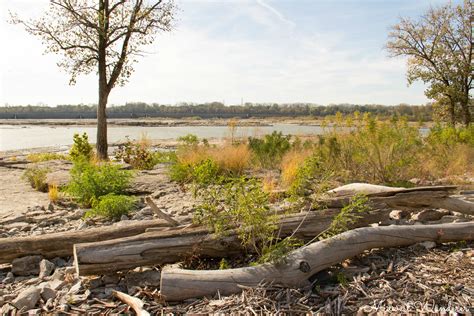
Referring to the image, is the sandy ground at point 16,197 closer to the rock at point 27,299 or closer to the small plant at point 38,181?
the small plant at point 38,181

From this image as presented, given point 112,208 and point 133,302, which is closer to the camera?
point 133,302

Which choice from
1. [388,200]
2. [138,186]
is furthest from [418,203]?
[138,186]

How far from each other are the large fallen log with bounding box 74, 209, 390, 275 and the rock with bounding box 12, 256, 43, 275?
2.90ft

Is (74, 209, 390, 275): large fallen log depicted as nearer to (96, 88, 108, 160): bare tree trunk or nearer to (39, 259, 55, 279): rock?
(39, 259, 55, 279): rock

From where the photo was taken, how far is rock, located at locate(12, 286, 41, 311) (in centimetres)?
340

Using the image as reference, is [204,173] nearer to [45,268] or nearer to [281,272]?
[45,268]

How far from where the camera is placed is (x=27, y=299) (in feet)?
11.3

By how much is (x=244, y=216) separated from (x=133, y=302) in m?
1.20

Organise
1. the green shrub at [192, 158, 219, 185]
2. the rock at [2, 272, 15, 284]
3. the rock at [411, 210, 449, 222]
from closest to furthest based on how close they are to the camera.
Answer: the rock at [2, 272, 15, 284]
the green shrub at [192, 158, 219, 185]
the rock at [411, 210, 449, 222]

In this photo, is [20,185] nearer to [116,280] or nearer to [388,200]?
[116,280]

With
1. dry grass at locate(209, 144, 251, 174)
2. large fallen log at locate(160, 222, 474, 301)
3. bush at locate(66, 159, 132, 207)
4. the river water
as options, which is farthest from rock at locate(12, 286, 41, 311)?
the river water

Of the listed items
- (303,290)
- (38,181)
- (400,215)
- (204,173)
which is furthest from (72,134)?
(303,290)

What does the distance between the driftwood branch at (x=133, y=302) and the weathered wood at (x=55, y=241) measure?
3.25 feet

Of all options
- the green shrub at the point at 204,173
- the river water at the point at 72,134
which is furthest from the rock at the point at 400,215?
the river water at the point at 72,134
